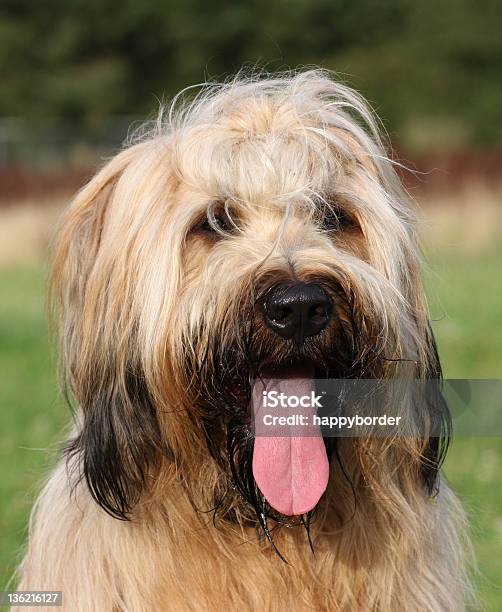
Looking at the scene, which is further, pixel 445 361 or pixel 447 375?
pixel 445 361

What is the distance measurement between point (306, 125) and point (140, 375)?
805mm

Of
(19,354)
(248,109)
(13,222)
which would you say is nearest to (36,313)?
(19,354)

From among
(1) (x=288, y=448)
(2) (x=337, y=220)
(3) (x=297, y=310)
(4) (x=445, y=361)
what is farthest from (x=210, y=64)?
(3) (x=297, y=310)

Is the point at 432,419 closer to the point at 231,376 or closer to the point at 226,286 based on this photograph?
the point at 231,376

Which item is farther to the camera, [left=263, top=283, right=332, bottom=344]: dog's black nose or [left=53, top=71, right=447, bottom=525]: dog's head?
[left=53, top=71, right=447, bottom=525]: dog's head

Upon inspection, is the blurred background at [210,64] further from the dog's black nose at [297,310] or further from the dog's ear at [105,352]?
the dog's black nose at [297,310]

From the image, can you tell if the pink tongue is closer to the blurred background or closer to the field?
the field

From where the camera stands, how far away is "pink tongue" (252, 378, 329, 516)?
8.80 feet

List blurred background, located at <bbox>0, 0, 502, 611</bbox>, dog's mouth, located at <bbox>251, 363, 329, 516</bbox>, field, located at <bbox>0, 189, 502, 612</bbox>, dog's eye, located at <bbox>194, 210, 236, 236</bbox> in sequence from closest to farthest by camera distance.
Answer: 1. dog's mouth, located at <bbox>251, 363, 329, 516</bbox>
2. dog's eye, located at <bbox>194, 210, 236, 236</bbox>
3. field, located at <bbox>0, 189, 502, 612</bbox>
4. blurred background, located at <bbox>0, 0, 502, 611</bbox>

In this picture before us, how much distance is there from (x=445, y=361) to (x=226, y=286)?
5817 millimetres

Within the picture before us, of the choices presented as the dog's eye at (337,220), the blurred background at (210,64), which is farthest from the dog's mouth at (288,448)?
the blurred background at (210,64)

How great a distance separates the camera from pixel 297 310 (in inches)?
97.0

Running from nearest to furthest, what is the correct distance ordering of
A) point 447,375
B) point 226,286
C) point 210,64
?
point 226,286, point 447,375, point 210,64

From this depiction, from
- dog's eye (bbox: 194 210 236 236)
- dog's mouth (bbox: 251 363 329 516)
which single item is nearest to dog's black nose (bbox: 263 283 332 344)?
dog's mouth (bbox: 251 363 329 516)
